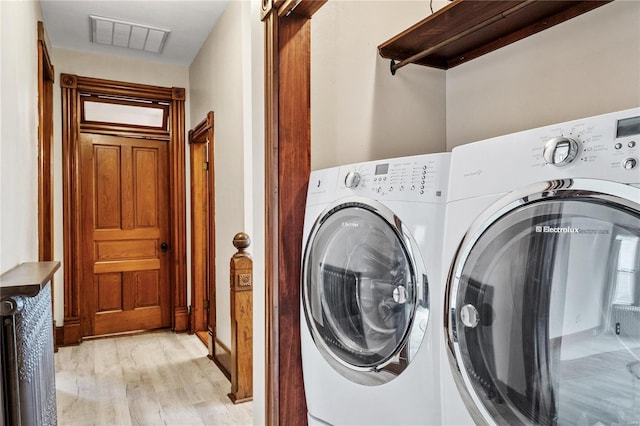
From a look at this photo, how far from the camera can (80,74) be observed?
400 cm

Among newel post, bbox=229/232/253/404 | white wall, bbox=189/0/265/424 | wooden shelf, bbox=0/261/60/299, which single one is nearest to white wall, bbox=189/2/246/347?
white wall, bbox=189/0/265/424

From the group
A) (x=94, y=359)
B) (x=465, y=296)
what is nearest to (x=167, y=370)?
(x=94, y=359)

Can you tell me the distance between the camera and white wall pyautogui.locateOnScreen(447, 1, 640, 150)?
1.53 m

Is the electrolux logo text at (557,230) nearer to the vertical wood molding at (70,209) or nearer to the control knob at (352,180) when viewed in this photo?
the control knob at (352,180)

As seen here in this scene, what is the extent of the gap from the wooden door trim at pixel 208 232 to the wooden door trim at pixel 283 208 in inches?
75.6

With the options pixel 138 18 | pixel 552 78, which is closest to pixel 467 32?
pixel 552 78

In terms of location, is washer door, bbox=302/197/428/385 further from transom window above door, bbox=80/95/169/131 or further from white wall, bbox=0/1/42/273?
transom window above door, bbox=80/95/169/131

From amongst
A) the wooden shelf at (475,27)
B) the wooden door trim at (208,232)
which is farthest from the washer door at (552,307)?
the wooden door trim at (208,232)

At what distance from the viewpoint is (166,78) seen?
14.1 ft

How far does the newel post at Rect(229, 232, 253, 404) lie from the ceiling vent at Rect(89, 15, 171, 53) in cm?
198

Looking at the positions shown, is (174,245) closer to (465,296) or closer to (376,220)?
(376,220)

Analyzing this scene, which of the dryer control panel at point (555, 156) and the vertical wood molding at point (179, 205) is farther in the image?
the vertical wood molding at point (179, 205)

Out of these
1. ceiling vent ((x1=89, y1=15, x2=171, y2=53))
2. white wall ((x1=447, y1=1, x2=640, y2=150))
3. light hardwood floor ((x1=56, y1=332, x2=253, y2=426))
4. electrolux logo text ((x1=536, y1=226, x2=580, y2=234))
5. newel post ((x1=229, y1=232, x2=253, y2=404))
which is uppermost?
ceiling vent ((x1=89, y1=15, x2=171, y2=53))

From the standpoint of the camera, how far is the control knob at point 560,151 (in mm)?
850
